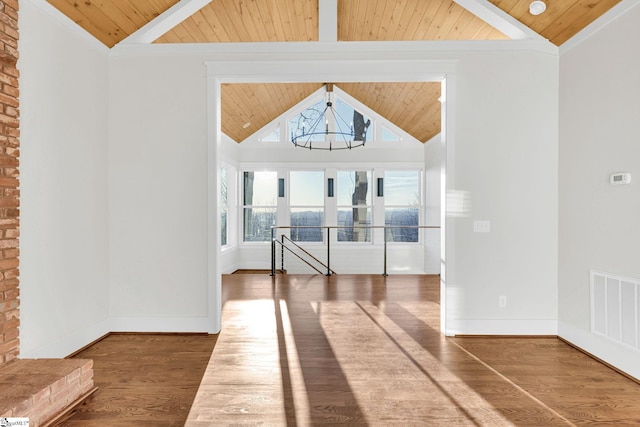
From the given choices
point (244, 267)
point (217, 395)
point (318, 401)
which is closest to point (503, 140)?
point (318, 401)

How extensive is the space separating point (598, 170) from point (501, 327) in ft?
5.35

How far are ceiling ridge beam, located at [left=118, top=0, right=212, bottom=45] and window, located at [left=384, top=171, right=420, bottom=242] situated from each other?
545 cm

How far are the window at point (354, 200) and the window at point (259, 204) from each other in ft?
5.02

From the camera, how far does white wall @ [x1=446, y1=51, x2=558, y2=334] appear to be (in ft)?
10.9

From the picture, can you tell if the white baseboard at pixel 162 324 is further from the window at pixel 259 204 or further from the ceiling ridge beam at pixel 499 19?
the window at pixel 259 204

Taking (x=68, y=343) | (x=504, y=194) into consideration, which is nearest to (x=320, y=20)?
(x=504, y=194)

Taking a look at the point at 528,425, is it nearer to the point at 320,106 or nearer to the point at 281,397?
the point at 281,397

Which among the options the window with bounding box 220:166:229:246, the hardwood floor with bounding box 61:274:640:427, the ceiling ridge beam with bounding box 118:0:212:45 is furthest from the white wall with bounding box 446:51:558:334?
the window with bounding box 220:166:229:246

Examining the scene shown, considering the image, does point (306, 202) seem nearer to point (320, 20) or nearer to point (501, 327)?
point (320, 20)

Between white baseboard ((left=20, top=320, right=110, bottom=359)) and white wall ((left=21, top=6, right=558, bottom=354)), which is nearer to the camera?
white baseboard ((left=20, top=320, right=110, bottom=359))

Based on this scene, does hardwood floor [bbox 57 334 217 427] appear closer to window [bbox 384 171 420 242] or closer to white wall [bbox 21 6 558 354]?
white wall [bbox 21 6 558 354]

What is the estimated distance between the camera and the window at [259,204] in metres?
8.00

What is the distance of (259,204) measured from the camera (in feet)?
26.3

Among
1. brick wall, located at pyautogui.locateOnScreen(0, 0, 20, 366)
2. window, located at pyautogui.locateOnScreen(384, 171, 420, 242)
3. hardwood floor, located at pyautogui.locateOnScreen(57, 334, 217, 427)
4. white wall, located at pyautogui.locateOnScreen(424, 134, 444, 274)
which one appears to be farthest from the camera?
window, located at pyautogui.locateOnScreen(384, 171, 420, 242)
